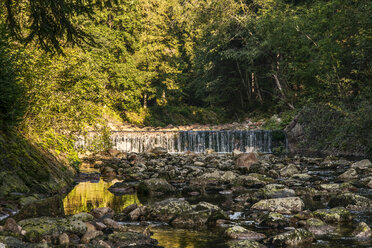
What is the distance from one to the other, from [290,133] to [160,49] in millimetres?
16911

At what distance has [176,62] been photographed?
34844 mm

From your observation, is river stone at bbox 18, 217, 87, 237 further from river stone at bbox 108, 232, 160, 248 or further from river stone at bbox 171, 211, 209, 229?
river stone at bbox 171, 211, 209, 229

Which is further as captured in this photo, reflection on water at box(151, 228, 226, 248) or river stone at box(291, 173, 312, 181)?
river stone at box(291, 173, 312, 181)

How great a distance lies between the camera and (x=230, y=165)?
13078mm

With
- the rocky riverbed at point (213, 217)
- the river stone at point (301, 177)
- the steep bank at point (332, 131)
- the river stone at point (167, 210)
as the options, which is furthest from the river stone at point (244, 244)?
the steep bank at point (332, 131)

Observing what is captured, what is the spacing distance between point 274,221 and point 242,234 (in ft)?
2.48

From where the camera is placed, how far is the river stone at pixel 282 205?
20.1ft

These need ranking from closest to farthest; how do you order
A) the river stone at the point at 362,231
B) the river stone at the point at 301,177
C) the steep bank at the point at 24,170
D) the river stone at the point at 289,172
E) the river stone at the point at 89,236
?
the river stone at the point at 89,236 < the river stone at the point at 362,231 < the steep bank at the point at 24,170 < the river stone at the point at 301,177 < the river stone at the point at 289,172

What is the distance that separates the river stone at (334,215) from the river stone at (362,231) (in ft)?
1.90

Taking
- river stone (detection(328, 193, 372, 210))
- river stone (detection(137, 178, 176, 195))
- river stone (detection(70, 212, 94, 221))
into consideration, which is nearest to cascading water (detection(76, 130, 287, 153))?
river stone (detection(137, 178, 176, 195))

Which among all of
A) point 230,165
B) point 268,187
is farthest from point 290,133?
point 268,187

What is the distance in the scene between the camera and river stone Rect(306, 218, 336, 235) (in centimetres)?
488

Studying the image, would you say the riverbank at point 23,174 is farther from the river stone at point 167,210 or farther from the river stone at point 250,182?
the river stone at point 250,182

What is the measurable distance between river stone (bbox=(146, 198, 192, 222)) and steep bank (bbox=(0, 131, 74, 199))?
232cm
